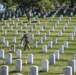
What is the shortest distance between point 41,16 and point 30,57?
26.8m

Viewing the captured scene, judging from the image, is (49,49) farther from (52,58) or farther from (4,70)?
(4,70)

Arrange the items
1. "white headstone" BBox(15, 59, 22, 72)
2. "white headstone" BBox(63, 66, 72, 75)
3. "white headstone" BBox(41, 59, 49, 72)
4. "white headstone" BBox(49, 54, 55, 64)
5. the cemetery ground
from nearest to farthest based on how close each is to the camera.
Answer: "white headstone" BBox(63, 66, 72, 75) → "white headstone" BBox(41, 59, 49, 72) → "white headstone" BBox(15, 59, 22, 72) → the cemetery ground → "white headstone" BBox(49, 54, 55, 64)

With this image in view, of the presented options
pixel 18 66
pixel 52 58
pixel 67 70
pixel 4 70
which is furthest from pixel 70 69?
pixel 52 58

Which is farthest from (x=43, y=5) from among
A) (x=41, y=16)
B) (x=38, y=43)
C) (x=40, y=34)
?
(x=38, y=43)

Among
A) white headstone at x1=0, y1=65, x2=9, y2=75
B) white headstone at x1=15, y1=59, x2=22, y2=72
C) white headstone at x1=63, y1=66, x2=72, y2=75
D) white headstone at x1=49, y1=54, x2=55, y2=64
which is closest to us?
white headstone at x1=63, y1=66, x2=72, y2=75

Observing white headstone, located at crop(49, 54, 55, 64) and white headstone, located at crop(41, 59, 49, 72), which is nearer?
white headstone, located at crop(41, 59, 49, 72)

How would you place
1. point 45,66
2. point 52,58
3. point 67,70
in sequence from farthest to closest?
point 52,58 → point 45,66 → point 67,70

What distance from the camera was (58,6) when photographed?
6197 cm

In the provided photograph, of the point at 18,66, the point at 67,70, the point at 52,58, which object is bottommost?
the point at 18,66

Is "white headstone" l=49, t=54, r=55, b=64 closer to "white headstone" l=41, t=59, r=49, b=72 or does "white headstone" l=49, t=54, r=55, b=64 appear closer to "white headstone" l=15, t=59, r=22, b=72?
"white headstone" l=41, t=59, r=49, b=72

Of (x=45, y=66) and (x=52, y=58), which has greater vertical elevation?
(x=52, y=58)

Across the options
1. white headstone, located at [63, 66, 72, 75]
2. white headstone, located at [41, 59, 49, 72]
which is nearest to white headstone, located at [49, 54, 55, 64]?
white headstone, located at [41, 59, 49, 72]

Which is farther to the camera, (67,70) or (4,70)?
(4,70)

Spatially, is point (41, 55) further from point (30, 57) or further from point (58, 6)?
point (58, 6)
